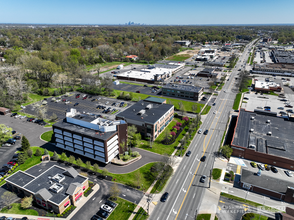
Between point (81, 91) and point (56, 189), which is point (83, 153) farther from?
point (81, 91)

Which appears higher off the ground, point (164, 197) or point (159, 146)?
point (159, 146)

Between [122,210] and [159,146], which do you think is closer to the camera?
[122,210]

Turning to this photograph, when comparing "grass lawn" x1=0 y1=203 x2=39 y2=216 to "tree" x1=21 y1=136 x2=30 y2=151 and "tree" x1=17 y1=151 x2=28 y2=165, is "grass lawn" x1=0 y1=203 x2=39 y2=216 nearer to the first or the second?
"tree" x1=17 y1=151 x2=28 y2=165

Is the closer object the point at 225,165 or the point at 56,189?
the point at 56,189

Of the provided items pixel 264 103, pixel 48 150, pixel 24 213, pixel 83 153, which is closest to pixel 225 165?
pixel 83 153

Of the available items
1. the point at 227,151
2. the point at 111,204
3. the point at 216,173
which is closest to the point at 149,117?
the point at 227,151

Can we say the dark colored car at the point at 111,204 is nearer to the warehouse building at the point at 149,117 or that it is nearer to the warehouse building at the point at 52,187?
the warehouse building at the point at 52,187

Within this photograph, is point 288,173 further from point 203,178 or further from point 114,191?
point 114,191
